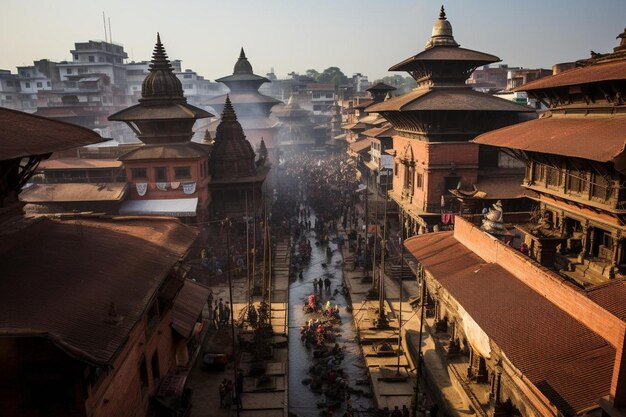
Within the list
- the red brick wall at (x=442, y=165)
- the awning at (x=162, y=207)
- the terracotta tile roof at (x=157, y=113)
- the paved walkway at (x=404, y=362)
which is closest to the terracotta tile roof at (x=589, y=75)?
the red brick wall at (x=442, y=165)

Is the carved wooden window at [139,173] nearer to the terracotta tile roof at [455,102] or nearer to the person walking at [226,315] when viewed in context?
the person walking at [226,315]

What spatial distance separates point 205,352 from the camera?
18297 mm

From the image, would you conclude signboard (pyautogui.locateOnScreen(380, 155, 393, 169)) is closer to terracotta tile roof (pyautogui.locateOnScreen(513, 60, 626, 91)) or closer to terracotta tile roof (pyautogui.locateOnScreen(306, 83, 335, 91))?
terracotta tile roof (pyautogui.locateOnScreen(513, 60, 626, 91))

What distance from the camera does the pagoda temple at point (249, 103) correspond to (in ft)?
181

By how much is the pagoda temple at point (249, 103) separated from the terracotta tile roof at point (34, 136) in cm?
4120

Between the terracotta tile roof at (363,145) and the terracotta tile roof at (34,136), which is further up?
the terracotta tile roof at (34,136)

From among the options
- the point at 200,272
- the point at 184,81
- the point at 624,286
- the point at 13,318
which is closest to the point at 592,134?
the point at 624,286

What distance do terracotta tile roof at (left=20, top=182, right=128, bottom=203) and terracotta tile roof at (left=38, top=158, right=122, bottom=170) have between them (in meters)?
2.76

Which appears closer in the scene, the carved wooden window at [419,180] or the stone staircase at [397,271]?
the stone staircase at [397,271]

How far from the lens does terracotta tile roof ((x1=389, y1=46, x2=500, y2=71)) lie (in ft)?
89.8

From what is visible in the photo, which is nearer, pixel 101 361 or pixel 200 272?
pixel 101 361

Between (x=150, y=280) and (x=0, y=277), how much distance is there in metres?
3.07

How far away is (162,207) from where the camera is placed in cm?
2791

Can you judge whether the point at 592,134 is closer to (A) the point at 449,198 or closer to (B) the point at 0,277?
(A) the point at 449,198
